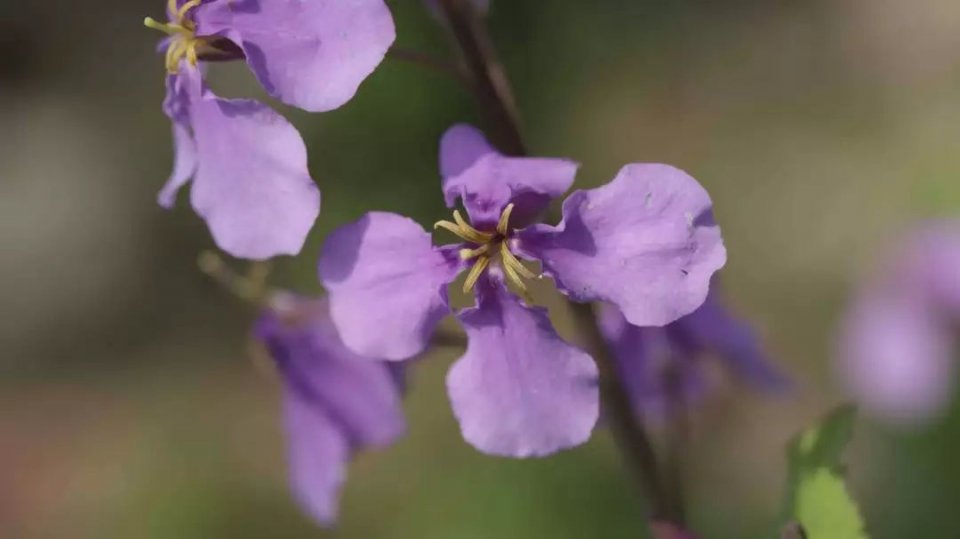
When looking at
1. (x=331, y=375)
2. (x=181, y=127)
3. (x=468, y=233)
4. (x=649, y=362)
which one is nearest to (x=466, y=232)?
(x=468, y=233)

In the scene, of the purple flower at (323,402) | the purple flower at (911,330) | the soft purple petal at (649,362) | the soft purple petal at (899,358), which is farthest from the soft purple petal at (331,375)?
the soft purple petal at (899,358)

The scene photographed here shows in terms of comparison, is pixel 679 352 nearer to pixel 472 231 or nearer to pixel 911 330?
pixel 472 231

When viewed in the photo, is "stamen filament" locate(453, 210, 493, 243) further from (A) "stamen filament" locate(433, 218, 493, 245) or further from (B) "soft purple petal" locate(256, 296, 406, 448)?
(B) "soft purple petal" locate(256, 296, 406, 448)

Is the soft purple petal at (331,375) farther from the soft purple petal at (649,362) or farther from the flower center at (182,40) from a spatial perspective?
the flower center at (182,40)

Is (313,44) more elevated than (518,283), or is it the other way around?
(313,44)

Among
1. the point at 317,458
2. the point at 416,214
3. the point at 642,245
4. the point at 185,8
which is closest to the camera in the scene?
the point at 642,245

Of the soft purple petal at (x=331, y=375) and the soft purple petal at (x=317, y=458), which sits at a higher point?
the soft purple petal at (x=331, y=375)
